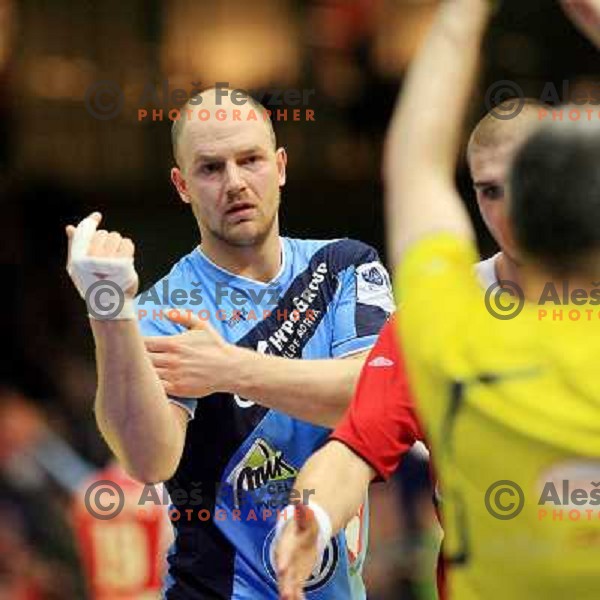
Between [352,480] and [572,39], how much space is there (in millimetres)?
14492

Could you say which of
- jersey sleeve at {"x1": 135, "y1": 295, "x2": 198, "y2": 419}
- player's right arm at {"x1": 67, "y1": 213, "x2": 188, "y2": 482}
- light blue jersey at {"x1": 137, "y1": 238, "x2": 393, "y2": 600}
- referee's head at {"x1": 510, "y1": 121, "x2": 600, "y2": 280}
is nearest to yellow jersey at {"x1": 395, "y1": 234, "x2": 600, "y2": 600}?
referee's head at {"x1": 510, "y1": 121, "x2": 600, "y2": 280}

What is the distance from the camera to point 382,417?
5.51 meters

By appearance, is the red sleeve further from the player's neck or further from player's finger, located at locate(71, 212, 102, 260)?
the player's neck

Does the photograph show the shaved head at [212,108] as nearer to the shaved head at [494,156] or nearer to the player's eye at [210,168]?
the player's eye at [210,168]

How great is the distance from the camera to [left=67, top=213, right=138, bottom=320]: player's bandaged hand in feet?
18.5

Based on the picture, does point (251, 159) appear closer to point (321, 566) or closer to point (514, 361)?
point (321, 566)

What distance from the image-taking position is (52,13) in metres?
17.3

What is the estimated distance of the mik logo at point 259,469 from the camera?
21.5ft

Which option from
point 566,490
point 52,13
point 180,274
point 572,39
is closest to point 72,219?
point 52,13

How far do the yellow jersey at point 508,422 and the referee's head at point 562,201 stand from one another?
0.56 ft

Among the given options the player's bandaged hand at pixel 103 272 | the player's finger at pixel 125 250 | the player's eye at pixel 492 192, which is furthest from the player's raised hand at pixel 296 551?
the player's eye at pixel 492 192
